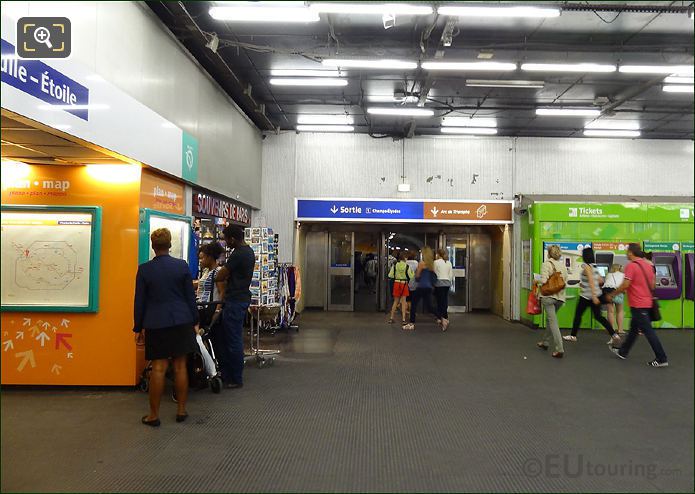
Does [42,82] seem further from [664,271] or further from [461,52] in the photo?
[664,271]

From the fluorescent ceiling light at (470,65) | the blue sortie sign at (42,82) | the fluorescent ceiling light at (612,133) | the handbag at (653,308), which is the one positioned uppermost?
the fluorescent ceiling light at (612,133)

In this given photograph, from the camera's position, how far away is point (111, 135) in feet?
13.6

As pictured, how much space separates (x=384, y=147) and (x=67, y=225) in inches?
289

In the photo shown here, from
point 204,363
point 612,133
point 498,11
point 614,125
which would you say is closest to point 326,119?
point 498,11

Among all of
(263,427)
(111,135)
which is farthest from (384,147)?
(263,427)

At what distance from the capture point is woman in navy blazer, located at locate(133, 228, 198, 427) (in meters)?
3.79

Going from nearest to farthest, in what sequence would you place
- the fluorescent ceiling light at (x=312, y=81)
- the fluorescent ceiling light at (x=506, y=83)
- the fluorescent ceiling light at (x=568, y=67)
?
1. the fluorescent ceiling light at (x=568, y=67)
2. the fluorescent ceiling light at (x=506, y=83)
3. the fluorescent ceiling light at (x=312, y=81)

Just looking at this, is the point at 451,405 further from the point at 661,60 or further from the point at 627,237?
the point at 627,237

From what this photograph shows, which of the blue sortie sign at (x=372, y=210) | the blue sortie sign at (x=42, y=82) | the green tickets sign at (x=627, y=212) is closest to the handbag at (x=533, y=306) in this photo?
the green tickets sign at (x=627, y=212)

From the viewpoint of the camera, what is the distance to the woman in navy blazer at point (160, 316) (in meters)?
3.79

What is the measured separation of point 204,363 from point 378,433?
2017mm

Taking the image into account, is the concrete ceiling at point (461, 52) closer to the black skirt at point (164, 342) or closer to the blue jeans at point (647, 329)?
the blue jeans at point (647, 329)

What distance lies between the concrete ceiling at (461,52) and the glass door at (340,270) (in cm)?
373

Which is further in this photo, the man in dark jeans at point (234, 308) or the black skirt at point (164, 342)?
the man in dark jeans at point (234, 308)
